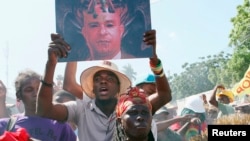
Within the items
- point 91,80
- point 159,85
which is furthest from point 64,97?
point 159,85

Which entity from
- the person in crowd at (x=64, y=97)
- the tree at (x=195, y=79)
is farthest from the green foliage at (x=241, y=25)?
the tree at (x=195, y=79)

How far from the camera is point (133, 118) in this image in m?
2.63

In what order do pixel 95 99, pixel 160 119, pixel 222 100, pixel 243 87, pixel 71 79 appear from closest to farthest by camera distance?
pixel 95 99
pixel 71 79
pixel 160 119
pixel 222 100
pixel 243 87

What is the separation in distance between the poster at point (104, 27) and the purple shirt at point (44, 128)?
54 centimetres

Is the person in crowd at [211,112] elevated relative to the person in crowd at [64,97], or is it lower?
lower

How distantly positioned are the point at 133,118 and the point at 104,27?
2.48ft

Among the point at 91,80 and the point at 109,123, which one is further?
the point at 91,80

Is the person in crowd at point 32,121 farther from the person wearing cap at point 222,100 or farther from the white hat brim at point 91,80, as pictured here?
the person wearing cap at point 222,100

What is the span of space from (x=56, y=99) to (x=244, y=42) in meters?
23.4

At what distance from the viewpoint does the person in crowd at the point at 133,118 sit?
2.60 meters

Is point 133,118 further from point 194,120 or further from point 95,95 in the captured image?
point 194,120

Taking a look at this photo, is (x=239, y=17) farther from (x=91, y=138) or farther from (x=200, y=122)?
(x=91, y=138)

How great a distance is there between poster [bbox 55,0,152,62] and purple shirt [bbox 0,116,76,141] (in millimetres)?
536

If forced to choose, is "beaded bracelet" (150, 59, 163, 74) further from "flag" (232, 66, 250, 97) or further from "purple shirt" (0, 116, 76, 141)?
"flag" (232, 66, 250, 97)
